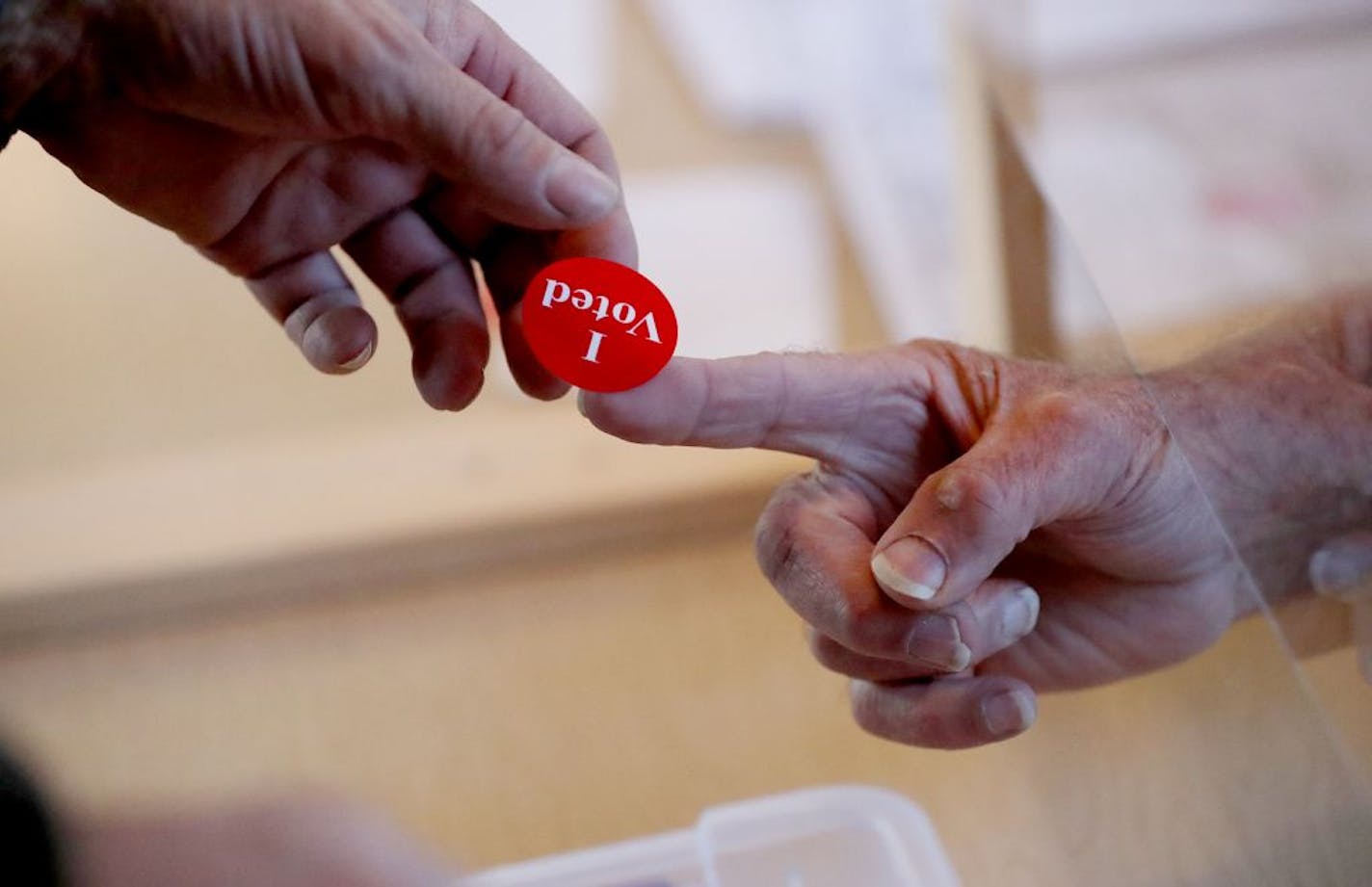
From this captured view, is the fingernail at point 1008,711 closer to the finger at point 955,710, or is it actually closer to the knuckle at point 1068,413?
the finger at point 955,710

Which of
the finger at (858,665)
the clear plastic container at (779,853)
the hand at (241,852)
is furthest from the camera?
the clear plastic container at (779,853)

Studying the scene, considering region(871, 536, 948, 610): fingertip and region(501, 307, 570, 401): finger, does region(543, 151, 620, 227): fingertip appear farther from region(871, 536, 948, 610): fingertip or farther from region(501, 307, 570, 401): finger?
region(871, 536, 948, 610): fingertip

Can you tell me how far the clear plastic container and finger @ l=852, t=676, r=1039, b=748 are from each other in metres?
0.11

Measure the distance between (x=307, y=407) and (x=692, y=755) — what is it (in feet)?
1.84

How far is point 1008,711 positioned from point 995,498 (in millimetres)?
120

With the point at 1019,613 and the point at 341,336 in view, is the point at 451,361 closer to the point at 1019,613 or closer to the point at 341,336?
the point at 341,336

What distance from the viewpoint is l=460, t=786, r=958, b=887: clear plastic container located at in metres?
0.72

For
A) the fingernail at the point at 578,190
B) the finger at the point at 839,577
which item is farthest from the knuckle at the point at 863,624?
the fingernail at the point at 578,190

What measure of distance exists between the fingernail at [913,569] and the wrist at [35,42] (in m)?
0.44

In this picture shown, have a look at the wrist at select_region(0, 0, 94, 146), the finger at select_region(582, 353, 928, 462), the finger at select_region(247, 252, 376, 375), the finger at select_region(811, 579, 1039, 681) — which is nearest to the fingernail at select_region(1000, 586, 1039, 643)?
the finger at select_region(811, 579, 1039, 681)

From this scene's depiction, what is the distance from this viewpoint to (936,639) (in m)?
0.54

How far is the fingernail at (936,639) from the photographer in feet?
1.76

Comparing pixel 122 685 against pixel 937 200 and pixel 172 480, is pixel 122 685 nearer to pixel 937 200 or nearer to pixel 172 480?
pixel 172 480

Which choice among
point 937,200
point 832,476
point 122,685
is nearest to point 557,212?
point 832,476
